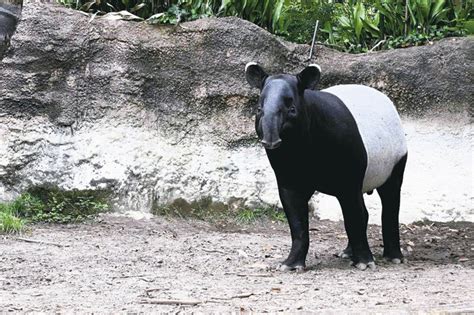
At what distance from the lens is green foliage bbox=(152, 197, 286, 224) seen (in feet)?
28.5

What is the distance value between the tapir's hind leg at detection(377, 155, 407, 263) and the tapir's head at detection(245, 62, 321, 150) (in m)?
1.37

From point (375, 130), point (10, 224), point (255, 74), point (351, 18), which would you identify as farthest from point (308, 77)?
point (351, 18)

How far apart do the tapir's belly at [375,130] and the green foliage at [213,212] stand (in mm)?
2336

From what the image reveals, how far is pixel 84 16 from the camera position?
29.2 ft

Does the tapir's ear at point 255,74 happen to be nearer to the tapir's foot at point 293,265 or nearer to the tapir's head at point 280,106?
the tapir's head at point 280,106

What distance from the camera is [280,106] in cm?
552

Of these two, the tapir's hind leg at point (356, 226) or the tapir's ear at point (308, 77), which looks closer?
the tapir's ear at point (308, 77)

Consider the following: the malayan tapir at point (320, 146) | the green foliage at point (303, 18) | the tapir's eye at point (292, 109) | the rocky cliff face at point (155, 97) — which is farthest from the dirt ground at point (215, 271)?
the green foliage at point (303, 18)

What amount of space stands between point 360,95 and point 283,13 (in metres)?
3.54

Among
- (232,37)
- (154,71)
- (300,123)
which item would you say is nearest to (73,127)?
(154,71)

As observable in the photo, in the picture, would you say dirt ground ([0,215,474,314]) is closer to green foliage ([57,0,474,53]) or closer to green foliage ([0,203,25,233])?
green foliage ([0,203,25,233])

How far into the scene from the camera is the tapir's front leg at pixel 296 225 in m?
6.08

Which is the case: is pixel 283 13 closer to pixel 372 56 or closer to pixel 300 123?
pixel 372 56

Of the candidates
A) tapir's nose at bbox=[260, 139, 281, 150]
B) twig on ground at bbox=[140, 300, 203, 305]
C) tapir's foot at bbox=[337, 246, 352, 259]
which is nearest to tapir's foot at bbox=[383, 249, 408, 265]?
tapir's foot at bbox=[337, 246, 352, 259]
